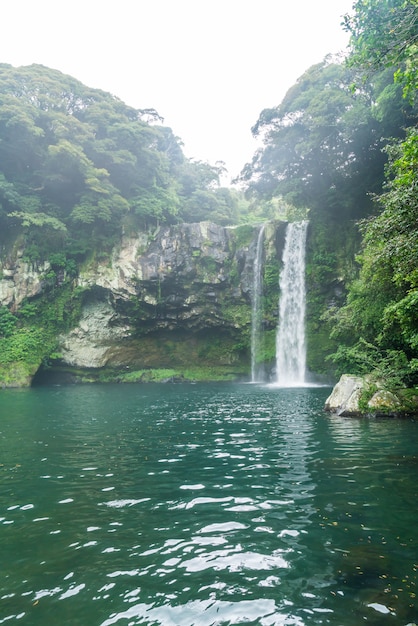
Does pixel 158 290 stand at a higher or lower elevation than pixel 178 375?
higher

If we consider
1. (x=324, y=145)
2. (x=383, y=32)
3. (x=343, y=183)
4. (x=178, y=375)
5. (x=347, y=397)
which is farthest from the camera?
(x=178, y=375)

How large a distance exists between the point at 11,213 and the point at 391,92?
25502mm

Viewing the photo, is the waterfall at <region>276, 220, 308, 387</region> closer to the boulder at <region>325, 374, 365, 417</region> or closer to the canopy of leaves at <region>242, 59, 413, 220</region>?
the canopy of leaves at <region>242, 59, 413, 220</region>

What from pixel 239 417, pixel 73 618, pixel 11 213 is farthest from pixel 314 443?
pixel 11 213

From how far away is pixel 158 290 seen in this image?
30531 mm

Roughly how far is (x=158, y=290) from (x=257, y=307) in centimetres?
817

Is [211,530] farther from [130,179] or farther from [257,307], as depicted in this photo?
[130,179]

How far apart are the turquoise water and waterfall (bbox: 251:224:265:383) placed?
71.8 feet

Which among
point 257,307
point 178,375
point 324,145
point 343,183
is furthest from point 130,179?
point 343,183

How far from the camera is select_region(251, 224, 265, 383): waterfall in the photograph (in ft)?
102

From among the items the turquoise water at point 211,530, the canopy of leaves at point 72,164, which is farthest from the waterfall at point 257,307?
the turquoise water at point 211,530

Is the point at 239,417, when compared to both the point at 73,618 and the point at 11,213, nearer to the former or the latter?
the point at 73,618

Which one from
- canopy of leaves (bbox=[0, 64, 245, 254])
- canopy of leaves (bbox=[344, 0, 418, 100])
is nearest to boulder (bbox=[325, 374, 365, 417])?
canopy of leaves (bbox=[344, 0, 418, 100])

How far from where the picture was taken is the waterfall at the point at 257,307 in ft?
102
